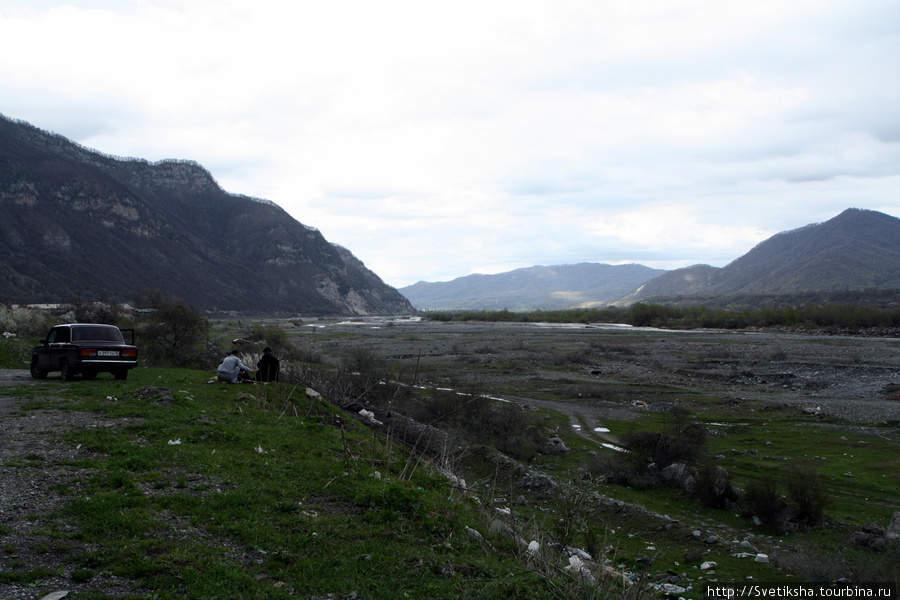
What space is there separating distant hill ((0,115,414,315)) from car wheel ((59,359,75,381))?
50577mm

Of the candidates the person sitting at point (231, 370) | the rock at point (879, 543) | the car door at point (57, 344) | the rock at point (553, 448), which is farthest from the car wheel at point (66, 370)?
the rock at point (879, 543)

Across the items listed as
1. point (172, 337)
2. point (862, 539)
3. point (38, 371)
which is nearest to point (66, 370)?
point (38, 371)

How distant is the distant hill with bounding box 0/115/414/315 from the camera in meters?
99.2

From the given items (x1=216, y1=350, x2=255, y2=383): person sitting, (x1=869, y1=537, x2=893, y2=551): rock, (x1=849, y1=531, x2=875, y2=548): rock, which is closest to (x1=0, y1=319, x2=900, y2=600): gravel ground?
(x1=216, y1=350, x2=255, y2=383): person sitting

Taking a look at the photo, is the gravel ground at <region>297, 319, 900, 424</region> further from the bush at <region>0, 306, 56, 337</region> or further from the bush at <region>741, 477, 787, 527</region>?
the bush at <region>0, 306, 56, 337</region>

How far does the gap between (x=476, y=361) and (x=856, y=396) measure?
991 inches

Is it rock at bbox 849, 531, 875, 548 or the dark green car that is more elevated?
the dark green car

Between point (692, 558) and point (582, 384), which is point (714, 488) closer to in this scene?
point (692, 558)

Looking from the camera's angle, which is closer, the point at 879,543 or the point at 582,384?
the point at 879,543

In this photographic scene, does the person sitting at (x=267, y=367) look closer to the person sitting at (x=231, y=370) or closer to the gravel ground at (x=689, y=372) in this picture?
the person sitting at (x=231, y=370)

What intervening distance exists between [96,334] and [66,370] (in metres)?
1.42

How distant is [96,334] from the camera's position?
1591 cm

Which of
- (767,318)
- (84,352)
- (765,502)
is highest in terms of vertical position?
(84,352)

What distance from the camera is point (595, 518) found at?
1140 centimetres
